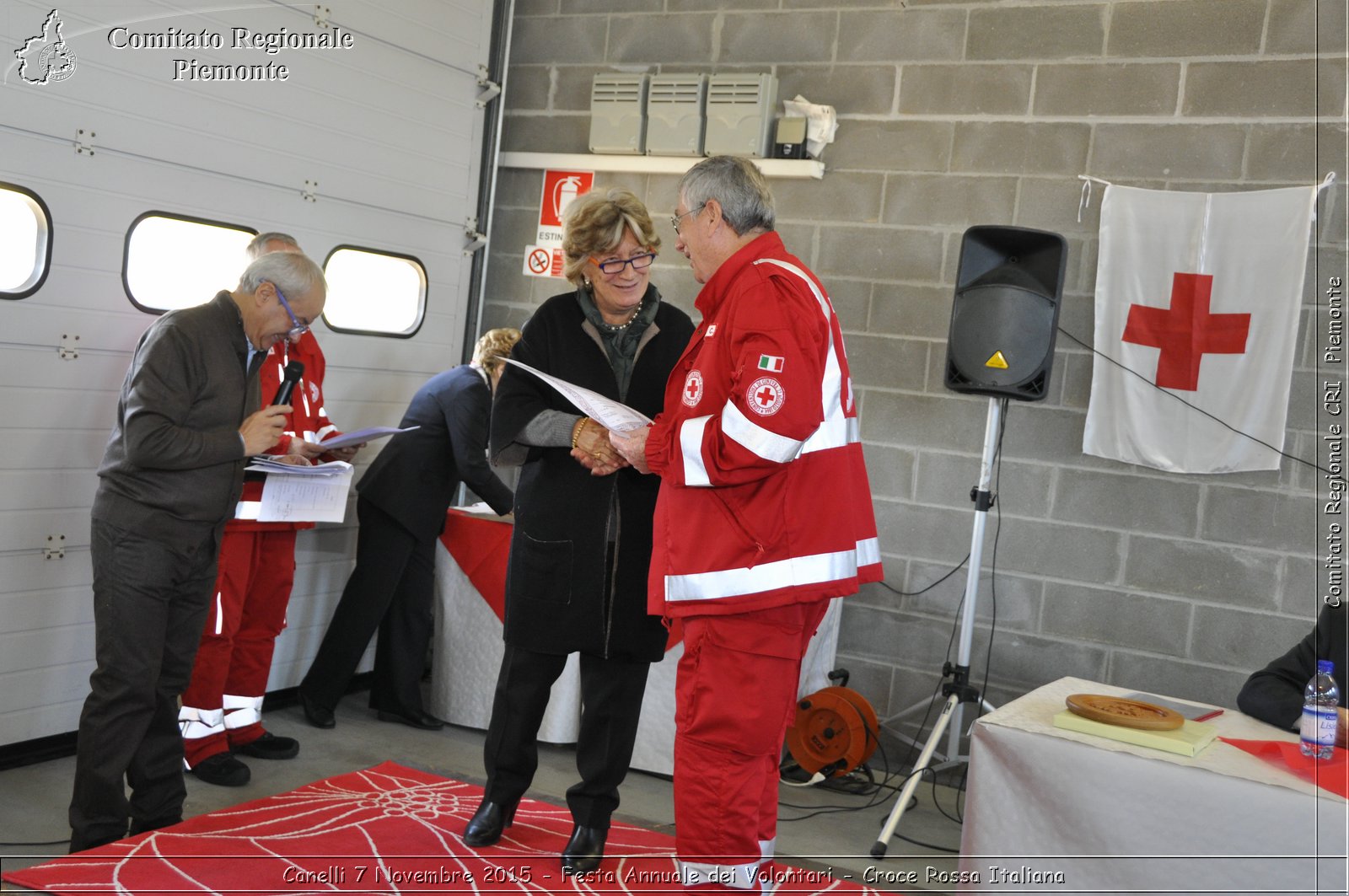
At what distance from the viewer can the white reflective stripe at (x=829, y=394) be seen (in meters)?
2.40

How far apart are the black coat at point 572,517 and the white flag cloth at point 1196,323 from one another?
6.98ft

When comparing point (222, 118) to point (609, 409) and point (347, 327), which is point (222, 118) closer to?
point (347, 327)

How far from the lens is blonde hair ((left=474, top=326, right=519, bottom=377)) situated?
4438 millimetres

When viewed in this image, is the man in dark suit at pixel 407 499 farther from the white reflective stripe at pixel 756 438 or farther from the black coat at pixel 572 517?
the white reflective stripe at pixel 756 438

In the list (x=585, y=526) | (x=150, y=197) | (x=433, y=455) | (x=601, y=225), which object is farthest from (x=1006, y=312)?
(x=150, y=197)

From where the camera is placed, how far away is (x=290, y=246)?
145 inches

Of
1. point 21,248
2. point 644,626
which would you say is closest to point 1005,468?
point 644,626

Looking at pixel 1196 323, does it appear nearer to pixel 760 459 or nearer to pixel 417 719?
pixel 760 459

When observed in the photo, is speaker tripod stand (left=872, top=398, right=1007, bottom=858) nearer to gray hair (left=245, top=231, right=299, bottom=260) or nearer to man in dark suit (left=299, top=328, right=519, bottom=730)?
man in dark suit (left=299, top=328, right=519, bottom=730)

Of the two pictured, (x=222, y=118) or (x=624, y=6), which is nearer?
(x=222, y=118)

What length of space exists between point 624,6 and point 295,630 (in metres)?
3.11

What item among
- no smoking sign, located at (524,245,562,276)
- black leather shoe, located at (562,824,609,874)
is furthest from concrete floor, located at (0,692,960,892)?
no smoking sign, located at (524,245,562,276)

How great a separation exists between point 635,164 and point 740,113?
22.4 inches

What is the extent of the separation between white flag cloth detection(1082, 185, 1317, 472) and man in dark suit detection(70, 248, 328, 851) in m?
2.98
